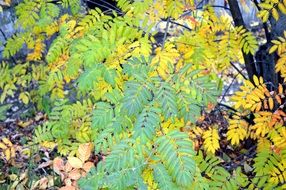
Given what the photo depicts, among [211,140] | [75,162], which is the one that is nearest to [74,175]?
[75,162]

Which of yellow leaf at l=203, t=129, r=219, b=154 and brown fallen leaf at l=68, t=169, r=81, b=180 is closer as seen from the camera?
brown fallen leaf at l=68, t=169, r=81, b=180

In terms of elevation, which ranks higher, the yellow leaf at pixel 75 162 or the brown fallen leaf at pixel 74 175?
the yellow leaf at pixel 75 162

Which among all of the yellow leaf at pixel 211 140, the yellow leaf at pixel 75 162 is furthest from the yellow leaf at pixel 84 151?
the yellow leaf at pixel 211 140

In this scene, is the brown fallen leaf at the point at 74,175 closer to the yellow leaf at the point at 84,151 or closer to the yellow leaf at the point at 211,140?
the yellow leaf at the point at 84,151

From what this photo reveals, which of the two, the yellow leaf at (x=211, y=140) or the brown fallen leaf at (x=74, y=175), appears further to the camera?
the yellow leaf at (x=211, y=140)

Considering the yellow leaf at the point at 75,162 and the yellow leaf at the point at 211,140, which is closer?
the yellow leaf at the point at 75,162

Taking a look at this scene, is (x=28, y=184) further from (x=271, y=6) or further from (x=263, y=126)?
(x=271, y=6)

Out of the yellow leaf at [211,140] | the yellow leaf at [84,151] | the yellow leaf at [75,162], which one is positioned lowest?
the yellow leaf at [211,140]

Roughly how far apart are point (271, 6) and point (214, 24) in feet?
1.55

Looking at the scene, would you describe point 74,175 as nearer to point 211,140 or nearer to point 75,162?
point 75,162

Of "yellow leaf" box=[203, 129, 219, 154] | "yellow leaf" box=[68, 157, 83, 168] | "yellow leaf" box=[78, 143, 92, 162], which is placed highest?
"yellow leaf" box=[78, 143, 92, 162]

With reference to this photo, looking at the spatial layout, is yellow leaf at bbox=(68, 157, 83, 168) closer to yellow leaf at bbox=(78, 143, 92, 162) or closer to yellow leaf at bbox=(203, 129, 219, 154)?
yellow leaf at bbox=(78, 143, 92, 162)

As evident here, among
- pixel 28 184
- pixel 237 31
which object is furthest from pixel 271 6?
pixel 28 184

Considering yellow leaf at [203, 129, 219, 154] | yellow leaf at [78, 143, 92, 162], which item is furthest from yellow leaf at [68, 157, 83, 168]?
yellow leaf at [203, 129, 219, 154]
